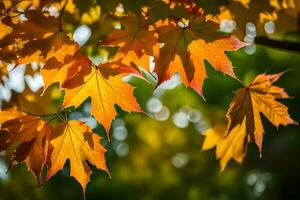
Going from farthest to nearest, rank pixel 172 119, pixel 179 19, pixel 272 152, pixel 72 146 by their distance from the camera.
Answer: pixel 172 119
pixel 272 152
pixel 72 146
pixel 179 19

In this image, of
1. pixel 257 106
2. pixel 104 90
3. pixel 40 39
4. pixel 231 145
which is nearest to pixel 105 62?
pixel 104 90

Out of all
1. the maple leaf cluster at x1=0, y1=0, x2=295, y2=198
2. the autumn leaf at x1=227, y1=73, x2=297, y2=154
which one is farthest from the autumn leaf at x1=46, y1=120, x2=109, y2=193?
the autumn leaf at x1=227, y1=73, x2=297, y2=154

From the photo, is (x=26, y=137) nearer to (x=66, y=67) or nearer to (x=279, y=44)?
(x=66, y=67)

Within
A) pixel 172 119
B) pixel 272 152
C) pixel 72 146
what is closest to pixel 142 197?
pixel 172 119

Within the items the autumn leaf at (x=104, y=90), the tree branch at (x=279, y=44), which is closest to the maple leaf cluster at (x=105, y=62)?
the autumn leaf at (x=104, y=90)

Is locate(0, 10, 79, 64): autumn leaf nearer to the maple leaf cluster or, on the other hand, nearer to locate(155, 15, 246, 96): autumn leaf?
the maple leaf cluster

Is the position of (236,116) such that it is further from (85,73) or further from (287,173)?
(287,173)
